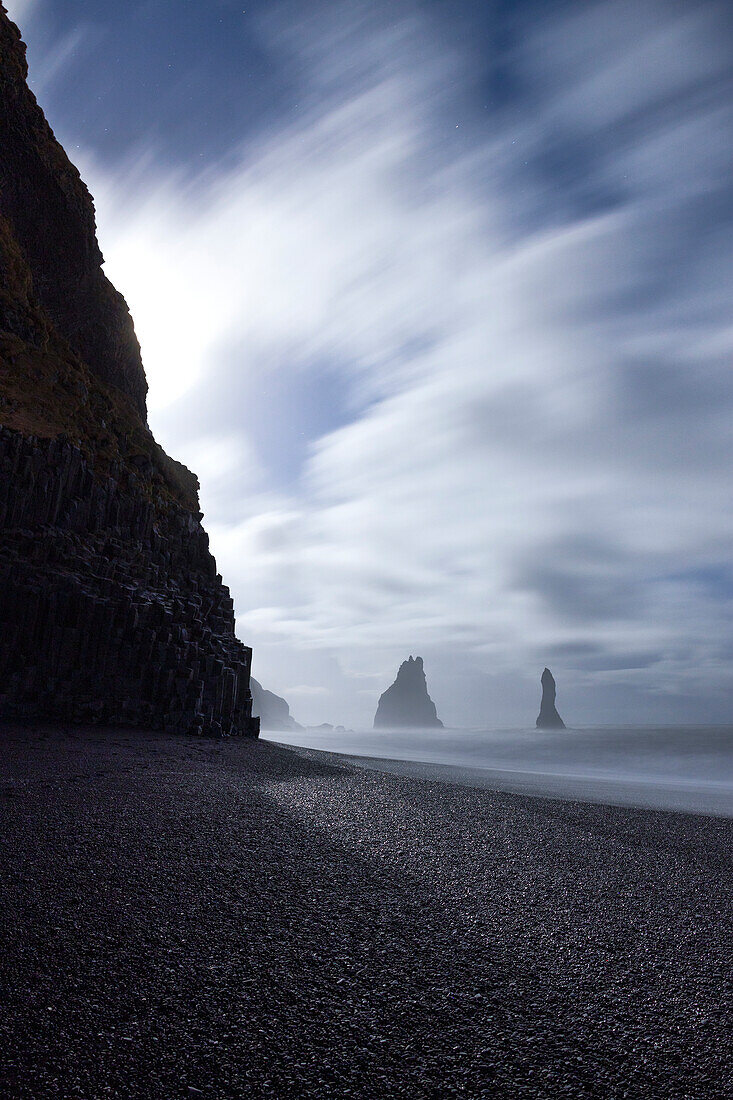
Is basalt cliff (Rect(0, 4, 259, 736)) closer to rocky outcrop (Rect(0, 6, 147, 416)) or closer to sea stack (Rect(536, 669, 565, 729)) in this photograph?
rocky outcrop (Rect(0, 6, 147, 416))

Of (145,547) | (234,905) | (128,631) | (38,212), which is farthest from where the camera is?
(38,212)

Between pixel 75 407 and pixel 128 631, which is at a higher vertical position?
pixel 75 407

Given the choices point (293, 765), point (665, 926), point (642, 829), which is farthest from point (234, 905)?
point (293, 765)

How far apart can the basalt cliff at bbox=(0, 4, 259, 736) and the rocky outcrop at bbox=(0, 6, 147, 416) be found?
91 millimetres

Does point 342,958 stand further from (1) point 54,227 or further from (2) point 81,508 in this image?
(1) point 54,227

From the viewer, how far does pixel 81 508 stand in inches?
1043

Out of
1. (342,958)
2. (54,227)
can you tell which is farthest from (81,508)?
(342,958)

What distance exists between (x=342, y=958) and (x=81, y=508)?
25.6 m

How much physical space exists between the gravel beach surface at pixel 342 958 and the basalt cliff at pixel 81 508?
13922mm

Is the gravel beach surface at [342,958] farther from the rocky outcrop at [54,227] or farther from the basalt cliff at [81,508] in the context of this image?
the rocky outcrop at [54,227]

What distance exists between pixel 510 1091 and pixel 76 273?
142 ft

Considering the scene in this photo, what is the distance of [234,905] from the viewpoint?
6.16m

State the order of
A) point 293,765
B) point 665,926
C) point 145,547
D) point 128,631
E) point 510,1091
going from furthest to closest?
point 145,547, point 128,631, point 293,765, point 665,926, point 510,1091

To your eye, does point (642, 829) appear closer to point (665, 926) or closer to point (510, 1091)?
point (665, 926)
